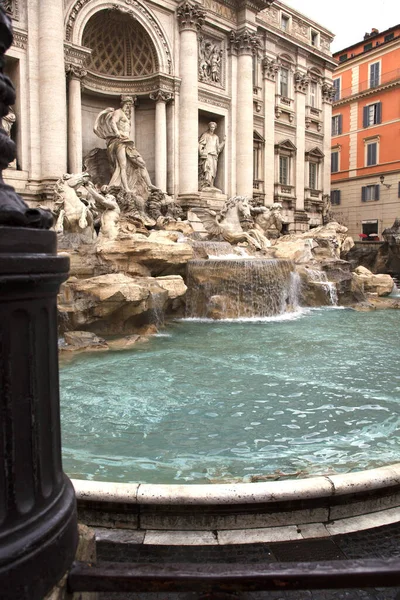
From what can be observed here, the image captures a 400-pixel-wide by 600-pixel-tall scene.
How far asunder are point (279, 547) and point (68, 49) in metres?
16.1

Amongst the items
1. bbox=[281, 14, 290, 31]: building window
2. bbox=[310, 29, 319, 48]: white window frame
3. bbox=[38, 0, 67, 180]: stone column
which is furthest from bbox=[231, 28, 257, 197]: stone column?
bbox=[38, 0, 67, 180]: stone column

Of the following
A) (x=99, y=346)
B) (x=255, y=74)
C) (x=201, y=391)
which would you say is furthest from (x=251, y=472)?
(x=255, y=74)

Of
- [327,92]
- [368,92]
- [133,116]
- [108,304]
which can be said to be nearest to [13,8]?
[133,116]

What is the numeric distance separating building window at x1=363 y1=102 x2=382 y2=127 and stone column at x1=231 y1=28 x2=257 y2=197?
13046mm

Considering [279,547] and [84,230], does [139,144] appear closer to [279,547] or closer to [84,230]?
[84,230]

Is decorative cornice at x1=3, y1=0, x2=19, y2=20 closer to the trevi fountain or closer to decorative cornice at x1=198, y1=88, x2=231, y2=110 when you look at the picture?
the trevi fountain

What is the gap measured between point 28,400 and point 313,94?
92.8 ft

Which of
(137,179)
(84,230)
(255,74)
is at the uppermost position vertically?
(255,74)

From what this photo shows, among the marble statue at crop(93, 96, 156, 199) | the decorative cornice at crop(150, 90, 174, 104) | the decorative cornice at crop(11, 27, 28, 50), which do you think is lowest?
the marble statue at crop(93, 96, 156, 199)

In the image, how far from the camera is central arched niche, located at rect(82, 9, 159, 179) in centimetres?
1695

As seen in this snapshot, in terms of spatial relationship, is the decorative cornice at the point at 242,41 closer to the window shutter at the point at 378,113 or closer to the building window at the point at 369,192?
the window shutter at the point at 378,113

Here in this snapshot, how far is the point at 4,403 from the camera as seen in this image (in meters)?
1.17

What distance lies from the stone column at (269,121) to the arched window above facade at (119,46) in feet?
22.8

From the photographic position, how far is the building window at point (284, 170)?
24.4 m
